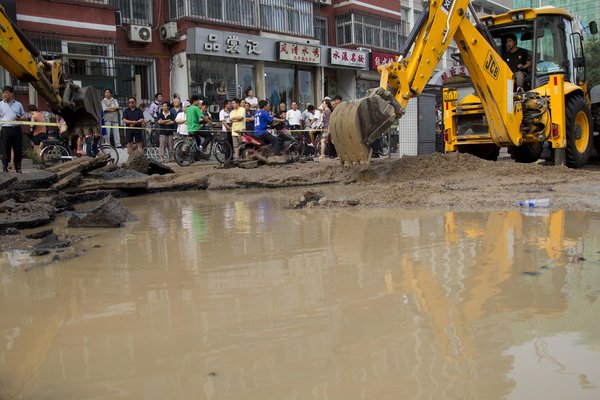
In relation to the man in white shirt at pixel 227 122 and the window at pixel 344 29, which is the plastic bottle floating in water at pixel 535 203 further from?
the window at pixel 344 29

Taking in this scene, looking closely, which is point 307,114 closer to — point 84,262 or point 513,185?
point 513,185

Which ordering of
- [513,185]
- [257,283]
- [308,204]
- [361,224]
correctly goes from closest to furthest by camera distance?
1. [257,283]
2. [361,224]
3. [308,204]
4. [513,185]

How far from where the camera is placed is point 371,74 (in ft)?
91.6

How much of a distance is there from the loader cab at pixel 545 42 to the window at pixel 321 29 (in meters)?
17.1

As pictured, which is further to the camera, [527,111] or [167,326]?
[527,111]

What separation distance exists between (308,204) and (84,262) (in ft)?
9.92

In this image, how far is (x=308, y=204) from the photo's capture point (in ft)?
21.7

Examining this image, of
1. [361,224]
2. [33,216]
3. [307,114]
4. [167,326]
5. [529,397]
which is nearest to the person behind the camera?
[529,397]

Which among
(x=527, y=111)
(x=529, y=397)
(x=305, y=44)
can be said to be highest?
(x=305, y=44)

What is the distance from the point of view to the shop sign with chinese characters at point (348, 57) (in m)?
24.8

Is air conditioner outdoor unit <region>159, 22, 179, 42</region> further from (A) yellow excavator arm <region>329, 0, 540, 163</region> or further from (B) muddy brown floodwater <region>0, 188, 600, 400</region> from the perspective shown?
(B) muddy brown floodwater <region>0, 188, 600, 400</region>

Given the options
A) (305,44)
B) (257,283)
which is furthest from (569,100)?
(305,44)

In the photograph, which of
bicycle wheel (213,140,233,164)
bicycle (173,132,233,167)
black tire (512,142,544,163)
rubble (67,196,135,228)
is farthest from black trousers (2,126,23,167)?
black tire (512,142,544,163)

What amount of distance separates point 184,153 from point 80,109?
5.77 m
